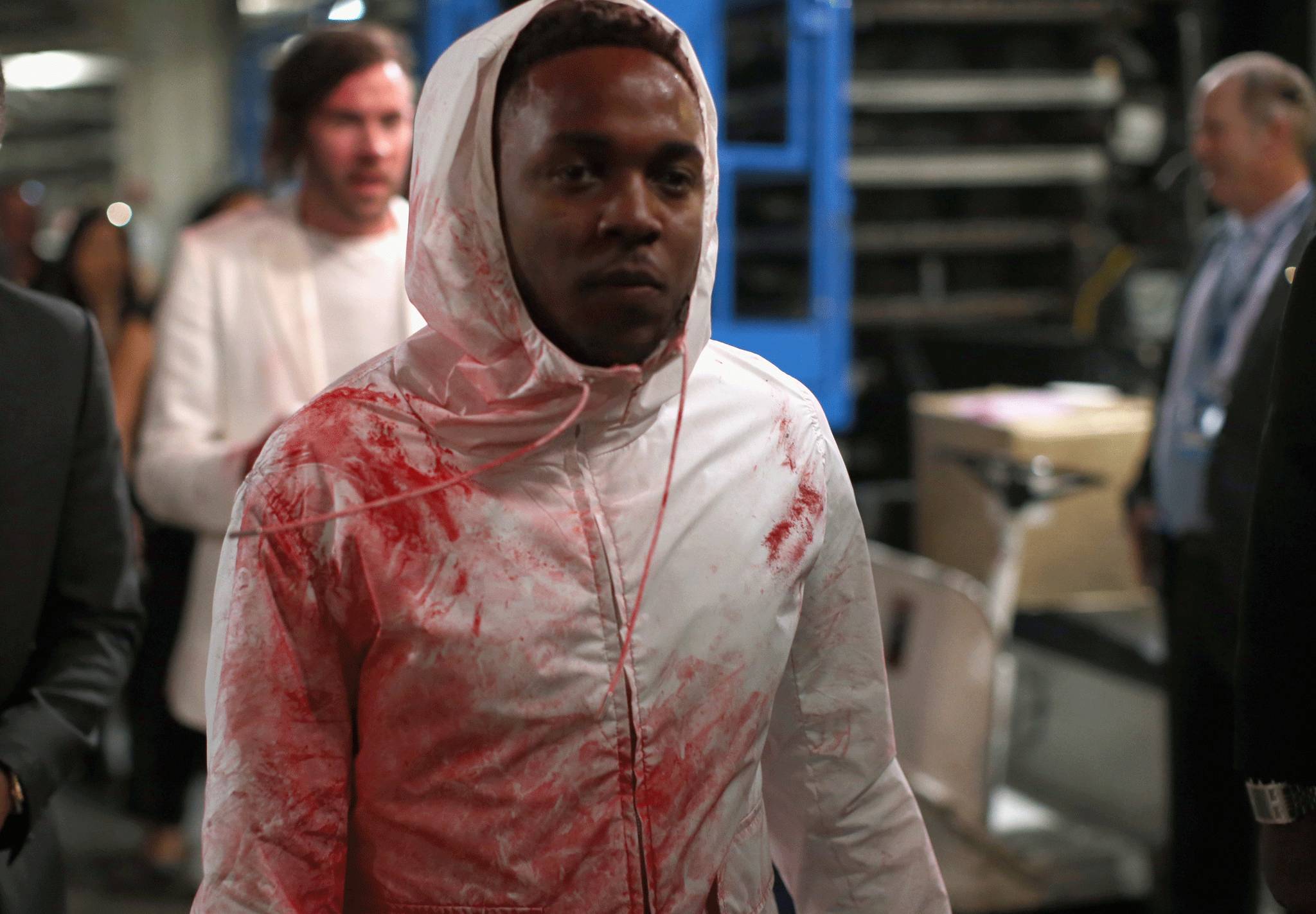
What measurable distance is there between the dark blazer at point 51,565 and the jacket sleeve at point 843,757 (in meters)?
0.69

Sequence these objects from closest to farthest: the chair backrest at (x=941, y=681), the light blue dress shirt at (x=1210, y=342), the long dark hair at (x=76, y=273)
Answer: the light blue dress shirt at (x=1210, y=342) → the chair backrest at (x=941, y=681) → the long dark hair at (x=76, y=273)

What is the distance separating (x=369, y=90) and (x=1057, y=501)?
264cm

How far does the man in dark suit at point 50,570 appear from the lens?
→ 50.6 inches

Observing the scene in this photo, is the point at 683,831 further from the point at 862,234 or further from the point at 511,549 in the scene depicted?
the point at 862,234

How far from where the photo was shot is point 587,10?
1.03m

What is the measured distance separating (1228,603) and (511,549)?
192 centimetres

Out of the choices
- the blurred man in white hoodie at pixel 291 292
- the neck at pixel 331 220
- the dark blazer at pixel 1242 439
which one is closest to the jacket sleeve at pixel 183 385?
the blurred man in white hoodie at pixel 291 292

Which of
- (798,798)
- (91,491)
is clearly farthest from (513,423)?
(91,491)

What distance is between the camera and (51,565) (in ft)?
4.40

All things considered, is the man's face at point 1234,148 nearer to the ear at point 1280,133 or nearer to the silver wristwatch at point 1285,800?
the ear at point 1280,133

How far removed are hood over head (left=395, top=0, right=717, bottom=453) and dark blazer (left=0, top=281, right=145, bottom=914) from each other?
461mm

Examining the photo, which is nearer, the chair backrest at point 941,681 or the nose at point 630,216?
the nose at point 630,216

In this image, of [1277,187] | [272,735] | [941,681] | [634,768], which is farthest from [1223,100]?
[272,735]

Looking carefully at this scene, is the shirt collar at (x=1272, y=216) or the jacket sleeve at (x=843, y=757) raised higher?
the shirt collar at (x=1272, y=216)
